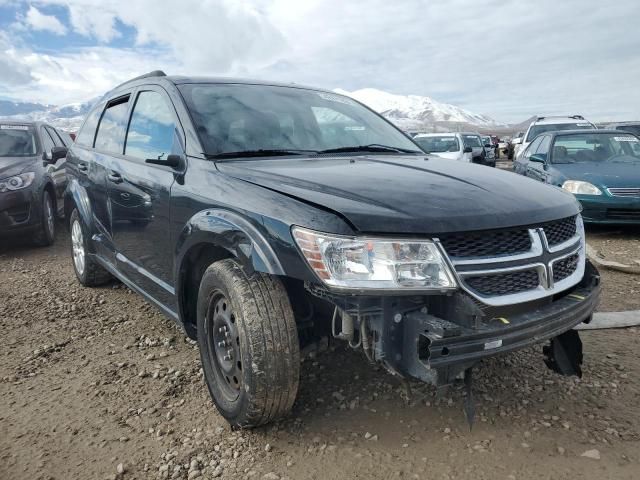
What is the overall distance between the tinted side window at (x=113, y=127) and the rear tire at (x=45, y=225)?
2801 mm

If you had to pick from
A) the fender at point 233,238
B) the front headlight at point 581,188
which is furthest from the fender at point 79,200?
the front headlight at point 581,188

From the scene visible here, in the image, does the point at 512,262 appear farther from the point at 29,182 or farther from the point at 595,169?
the point at 29,182

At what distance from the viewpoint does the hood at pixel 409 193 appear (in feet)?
6.53

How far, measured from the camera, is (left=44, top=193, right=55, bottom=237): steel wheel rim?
6660mm

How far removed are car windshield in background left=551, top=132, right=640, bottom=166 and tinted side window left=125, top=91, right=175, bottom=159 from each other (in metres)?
6.12

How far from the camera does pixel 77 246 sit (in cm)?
495

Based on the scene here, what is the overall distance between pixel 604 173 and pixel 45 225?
23.6ft

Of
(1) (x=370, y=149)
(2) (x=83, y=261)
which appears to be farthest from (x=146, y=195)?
(2) (x=83, y=261)

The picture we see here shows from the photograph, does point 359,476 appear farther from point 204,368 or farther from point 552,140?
point 552,140

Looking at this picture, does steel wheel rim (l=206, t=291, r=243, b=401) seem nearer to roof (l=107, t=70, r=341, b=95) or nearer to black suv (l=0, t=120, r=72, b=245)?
roof (l=107, t=70, r=341, b=95)

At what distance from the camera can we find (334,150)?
312 centimetres

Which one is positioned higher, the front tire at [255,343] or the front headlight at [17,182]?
the front headlight at [17,182]

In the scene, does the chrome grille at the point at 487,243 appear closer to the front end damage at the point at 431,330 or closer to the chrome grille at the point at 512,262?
the chrome grille at the point at 512,262

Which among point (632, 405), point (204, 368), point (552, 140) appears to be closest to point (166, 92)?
point (204, 368)
